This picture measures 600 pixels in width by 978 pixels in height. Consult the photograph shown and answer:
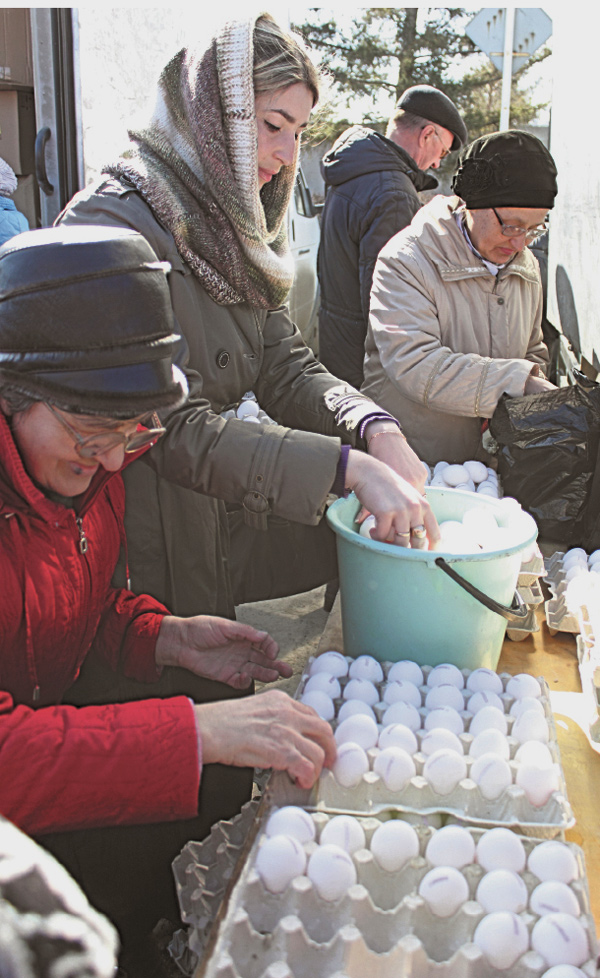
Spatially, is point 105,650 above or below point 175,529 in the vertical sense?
below

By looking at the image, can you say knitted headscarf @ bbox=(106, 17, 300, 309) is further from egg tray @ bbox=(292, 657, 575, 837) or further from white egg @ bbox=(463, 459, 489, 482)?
egg tray @ bbox=(292, 657, 575, 837)

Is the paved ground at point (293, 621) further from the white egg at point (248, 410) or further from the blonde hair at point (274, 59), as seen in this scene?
the blonde hair at point (274, 59)

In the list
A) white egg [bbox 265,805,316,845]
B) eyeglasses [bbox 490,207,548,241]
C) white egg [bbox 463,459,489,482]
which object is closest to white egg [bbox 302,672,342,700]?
white egg [bbox 265,805,316,845]

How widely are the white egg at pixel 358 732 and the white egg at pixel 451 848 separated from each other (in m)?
0.21

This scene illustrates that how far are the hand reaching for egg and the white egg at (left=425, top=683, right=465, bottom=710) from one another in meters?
0.31

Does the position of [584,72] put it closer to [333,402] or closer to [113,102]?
[113,102]

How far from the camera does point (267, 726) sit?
3.98ft

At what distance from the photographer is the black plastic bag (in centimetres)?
237

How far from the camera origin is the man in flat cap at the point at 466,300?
263 cm

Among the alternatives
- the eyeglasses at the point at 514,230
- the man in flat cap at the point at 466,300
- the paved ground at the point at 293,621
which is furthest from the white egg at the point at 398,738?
the paved ground at the point at 293,621

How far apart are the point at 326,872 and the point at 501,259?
2261mm

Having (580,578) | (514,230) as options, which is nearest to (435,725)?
(580,578)

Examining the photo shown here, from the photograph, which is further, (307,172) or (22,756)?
(307,172)

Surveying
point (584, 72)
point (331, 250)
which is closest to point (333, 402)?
point (331, 250)
